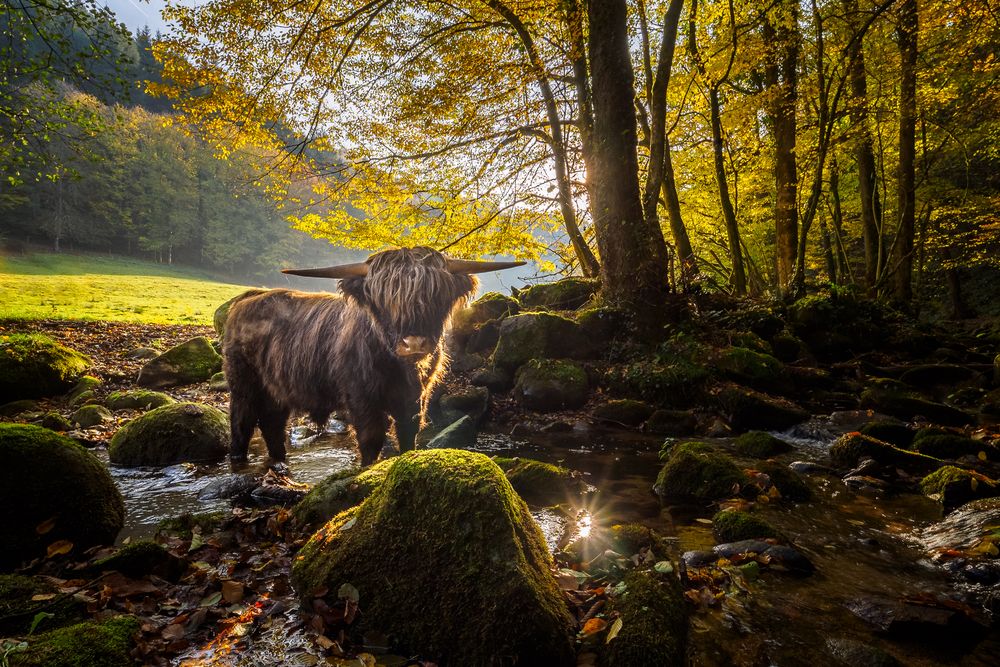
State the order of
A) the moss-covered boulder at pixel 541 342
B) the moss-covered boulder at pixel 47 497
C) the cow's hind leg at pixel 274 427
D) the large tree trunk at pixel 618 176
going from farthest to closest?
the moss-covered boulder at pixel 541 342
the large tree trunk at pixel 618 176
the cow's hind leg at pixel 274 427
the moss-covered boulder at pixel 47 497

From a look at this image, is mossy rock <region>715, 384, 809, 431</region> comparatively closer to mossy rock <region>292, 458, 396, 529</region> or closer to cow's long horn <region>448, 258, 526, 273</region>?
cow's long horn <region>448, 258, 526, 273</region>

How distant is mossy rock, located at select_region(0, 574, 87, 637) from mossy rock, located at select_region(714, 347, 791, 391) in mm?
8894

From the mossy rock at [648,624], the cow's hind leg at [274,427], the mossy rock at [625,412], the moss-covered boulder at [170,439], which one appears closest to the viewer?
the mossy rock at [648,624]

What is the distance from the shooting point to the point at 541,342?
9.95 metres

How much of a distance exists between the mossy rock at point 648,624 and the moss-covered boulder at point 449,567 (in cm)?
24

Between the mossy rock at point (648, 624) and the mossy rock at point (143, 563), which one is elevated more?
the mossy rock at point (143, 563)

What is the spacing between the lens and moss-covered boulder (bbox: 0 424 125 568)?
2.86 metres

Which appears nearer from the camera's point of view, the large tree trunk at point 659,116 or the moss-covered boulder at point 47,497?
the moss-covered boulder at point 47,497

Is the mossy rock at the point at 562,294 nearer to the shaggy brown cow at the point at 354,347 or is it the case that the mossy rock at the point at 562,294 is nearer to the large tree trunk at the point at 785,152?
the large tree trunk at the point at 785,152

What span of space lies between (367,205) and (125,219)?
181 feet

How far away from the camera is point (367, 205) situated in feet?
41.6

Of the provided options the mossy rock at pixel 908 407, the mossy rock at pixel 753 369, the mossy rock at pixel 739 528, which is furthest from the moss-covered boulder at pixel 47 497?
the mossy rock at pixel 908 407

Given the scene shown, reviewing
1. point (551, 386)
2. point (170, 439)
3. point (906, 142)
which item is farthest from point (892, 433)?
point (906, 142)

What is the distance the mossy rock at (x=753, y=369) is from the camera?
329 inches
